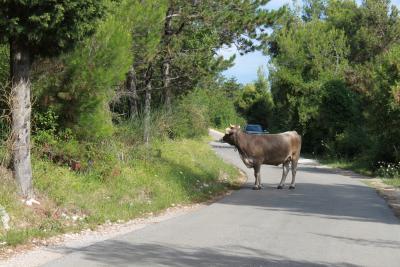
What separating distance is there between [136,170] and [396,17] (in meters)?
44.1

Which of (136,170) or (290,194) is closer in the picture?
(136,170)

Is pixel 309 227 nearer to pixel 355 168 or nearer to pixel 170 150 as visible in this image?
pixel 170 150

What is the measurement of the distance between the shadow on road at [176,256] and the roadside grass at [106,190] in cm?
139

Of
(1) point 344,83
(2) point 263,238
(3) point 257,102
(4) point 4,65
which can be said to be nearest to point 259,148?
(4) point 4,65

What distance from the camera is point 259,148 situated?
67.4ft

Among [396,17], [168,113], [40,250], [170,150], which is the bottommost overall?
[40,250]

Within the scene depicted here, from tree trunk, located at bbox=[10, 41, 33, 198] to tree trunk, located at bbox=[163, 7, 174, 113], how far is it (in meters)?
9.59

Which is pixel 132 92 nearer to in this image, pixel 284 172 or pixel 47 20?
pixel 284 172

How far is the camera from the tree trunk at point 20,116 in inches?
439

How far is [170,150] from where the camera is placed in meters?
22.7

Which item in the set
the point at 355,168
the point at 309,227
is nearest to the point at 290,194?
the point at 309,227

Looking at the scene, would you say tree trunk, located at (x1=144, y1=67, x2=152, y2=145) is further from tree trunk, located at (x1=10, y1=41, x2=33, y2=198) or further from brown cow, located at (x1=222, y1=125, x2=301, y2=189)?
tree trunk, located at (x1=10, y1=41, x2=33, y2=198)

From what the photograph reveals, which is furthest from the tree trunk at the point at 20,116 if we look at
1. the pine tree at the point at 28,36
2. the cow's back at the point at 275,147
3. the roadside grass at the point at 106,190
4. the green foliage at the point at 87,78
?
the cow's back at the point at 275,147

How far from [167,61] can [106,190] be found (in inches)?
370
